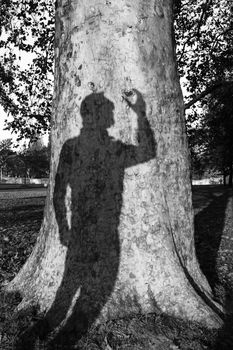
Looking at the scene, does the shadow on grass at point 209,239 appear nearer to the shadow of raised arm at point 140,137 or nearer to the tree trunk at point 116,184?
the tree trunk at point 116,184

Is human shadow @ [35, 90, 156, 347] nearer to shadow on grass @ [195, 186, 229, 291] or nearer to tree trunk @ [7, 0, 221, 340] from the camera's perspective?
tree trunk @ [7, 0, 221, 340]

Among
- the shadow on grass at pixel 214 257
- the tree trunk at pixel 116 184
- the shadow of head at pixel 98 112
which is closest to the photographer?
the shadow on grass at pixel 214 257

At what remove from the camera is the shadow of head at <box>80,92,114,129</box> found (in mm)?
3721

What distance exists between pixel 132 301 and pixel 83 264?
0.64 m

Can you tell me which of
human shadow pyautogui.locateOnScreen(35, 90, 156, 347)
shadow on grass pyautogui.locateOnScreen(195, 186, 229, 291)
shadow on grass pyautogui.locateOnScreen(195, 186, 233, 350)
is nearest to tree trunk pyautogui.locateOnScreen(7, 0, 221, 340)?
human shadow pyautogui.locateOnScreen(35, 90, 156, 347)

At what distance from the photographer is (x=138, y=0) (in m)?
3.87

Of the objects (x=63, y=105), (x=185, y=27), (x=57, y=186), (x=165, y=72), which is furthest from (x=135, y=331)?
(x=185, y=27)

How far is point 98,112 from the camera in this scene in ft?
12.2

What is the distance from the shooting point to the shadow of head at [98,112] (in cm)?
372

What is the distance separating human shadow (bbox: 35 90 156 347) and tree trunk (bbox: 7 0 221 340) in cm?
1

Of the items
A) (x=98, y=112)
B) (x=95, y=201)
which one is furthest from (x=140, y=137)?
(x=95, y=201)

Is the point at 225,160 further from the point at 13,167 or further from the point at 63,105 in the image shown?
the point at 13,167

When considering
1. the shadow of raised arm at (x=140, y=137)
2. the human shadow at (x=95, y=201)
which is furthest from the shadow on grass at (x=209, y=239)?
the shadow of raised arm at (x=140, y=137)

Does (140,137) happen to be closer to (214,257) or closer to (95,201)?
(95,201)
